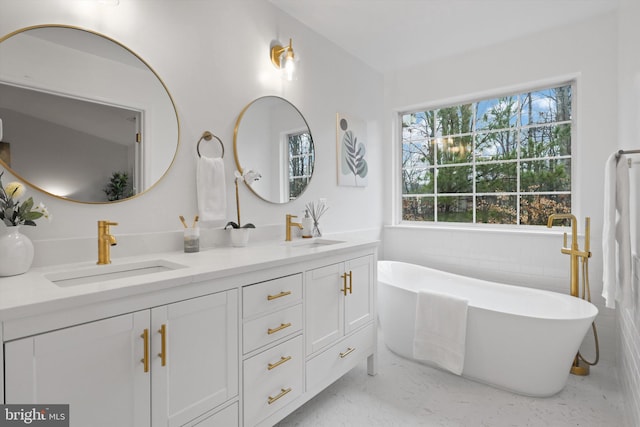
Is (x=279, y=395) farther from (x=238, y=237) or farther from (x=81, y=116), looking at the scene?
(x=81, y=116)

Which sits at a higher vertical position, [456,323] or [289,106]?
[289,106]

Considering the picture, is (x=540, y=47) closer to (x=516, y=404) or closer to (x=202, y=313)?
(x=516, y=404)

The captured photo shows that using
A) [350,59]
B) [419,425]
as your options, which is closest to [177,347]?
[419,425]

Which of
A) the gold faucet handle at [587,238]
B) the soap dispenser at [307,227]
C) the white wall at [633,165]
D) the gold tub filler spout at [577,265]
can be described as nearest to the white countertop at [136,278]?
the soap dispenser at [307,227]

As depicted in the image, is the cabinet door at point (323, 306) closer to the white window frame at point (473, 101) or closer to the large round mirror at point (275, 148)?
the large round mirror at point (275, 148)

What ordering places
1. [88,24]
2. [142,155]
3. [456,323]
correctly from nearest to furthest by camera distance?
[88,24], [142,155], [456,323]

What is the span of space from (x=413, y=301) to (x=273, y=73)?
1.93 meters

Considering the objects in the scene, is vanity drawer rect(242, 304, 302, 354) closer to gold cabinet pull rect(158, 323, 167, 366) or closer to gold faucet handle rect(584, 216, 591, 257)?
gold cabinet pull rect(158, 323, 167, 366)

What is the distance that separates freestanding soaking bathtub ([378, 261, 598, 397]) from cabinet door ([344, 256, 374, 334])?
15.3 inches

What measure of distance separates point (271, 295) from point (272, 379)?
0.40m

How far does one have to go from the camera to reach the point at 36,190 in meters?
1.39

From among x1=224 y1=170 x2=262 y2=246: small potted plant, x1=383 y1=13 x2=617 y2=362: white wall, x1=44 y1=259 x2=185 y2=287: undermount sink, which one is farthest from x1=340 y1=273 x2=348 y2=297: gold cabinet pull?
x1=383 y1=13 x2=617 y2=362: white wall

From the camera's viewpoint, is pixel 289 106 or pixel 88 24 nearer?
pixel 88 24
